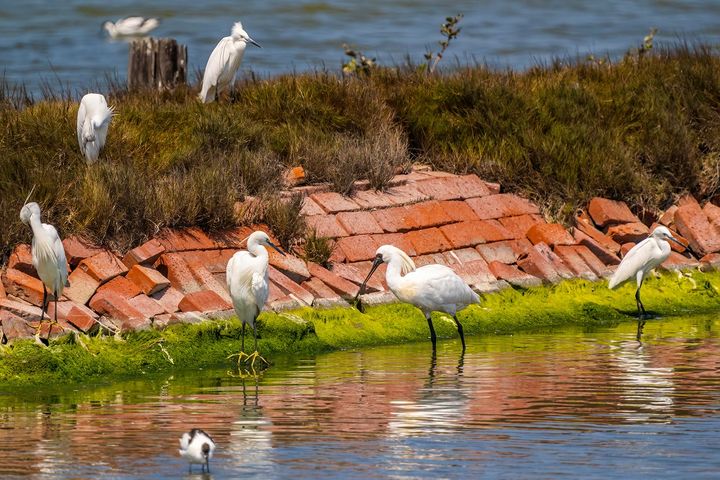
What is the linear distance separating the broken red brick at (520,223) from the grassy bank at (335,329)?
1019 millimetres

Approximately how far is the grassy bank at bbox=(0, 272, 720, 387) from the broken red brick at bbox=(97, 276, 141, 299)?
2.50ft

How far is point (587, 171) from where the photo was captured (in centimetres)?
1706

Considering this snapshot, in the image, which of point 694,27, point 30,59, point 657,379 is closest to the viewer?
point 657,379

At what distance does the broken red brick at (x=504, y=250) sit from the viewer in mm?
15523

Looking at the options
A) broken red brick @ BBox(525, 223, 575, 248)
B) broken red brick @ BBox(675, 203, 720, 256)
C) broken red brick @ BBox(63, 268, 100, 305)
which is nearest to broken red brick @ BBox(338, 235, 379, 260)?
broken red brick @ BBox(525, 223, 575, 248)

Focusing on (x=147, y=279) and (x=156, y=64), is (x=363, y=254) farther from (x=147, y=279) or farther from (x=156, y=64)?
(x=156, y=64)

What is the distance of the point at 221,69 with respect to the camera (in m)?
17.7

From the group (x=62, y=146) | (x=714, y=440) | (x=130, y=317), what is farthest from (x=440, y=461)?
(x=62, y=146)

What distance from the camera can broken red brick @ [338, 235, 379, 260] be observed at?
1476 cm

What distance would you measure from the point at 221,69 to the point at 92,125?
3434 mm

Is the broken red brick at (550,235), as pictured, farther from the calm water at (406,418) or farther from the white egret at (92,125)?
the white egret at (92,125)

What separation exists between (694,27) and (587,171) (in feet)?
83.8

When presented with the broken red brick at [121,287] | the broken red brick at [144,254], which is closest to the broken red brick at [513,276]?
the broken red brick at [144,254]

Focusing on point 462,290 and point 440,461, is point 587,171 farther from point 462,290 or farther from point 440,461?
point 440,461
